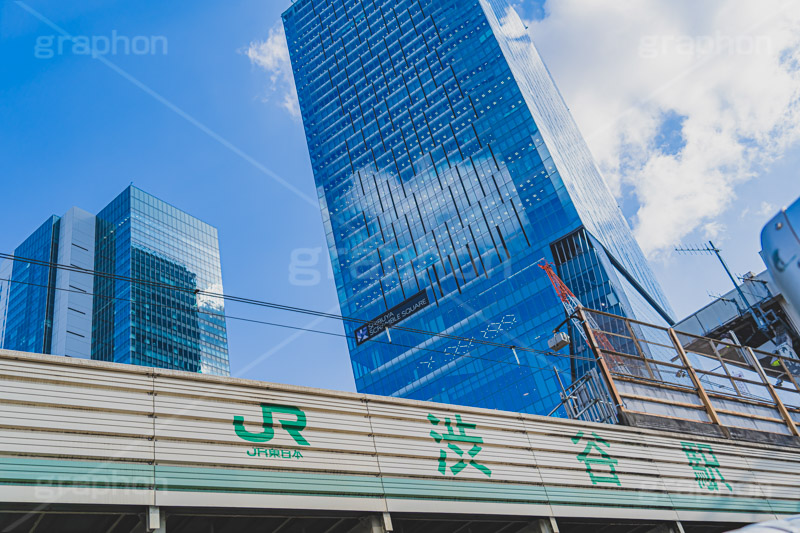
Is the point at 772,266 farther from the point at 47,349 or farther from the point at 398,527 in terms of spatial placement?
the point at 47,349

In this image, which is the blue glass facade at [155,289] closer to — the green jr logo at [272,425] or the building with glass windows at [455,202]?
the building with glass windows at [455,202]

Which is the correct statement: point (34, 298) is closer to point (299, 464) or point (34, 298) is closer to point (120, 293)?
point (120, 293)

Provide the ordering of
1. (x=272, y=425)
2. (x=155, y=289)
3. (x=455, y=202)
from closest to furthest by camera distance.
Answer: (x=272, y=425) → (x=455, y=202) → (x=155, y=289)

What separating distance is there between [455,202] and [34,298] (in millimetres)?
77810

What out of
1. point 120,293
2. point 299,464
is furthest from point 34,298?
point 299,464

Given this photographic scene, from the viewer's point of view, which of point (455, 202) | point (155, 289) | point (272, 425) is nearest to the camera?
point (272, 425)

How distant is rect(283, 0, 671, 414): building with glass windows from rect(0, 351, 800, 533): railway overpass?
5506 cm

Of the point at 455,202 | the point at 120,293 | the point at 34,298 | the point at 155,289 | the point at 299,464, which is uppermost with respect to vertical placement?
the point at 34,298

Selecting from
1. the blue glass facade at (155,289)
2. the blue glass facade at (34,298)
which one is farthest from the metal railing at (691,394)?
the blue glass facade at (34,298)

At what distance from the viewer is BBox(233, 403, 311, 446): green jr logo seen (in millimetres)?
11969

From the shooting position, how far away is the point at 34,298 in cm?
12088

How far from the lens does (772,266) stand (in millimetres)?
4438

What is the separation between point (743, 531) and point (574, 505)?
589cm

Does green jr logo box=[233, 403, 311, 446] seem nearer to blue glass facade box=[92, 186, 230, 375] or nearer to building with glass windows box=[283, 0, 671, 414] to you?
building with glass windows box=[283, 0, 671, 414]
